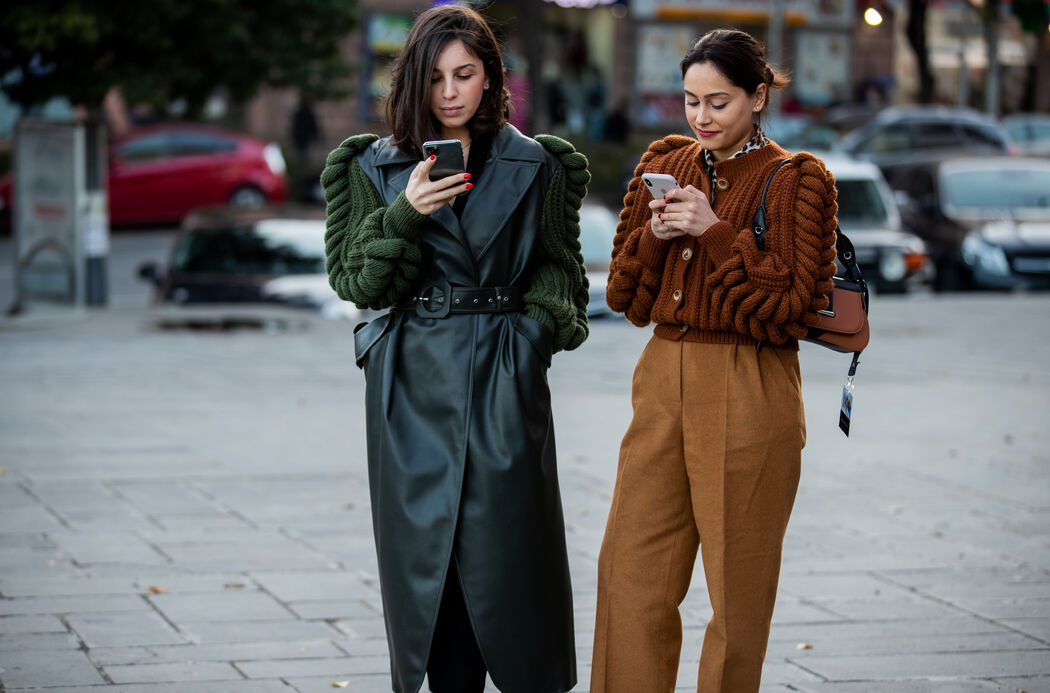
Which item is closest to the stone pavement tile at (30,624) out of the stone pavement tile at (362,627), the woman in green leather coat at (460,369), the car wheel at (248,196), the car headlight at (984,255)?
the stone pavement tile at (362,627)

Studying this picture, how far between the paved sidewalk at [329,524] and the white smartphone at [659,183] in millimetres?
1648

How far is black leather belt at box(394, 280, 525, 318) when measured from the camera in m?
3.61

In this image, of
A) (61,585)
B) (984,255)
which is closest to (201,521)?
(61,585)

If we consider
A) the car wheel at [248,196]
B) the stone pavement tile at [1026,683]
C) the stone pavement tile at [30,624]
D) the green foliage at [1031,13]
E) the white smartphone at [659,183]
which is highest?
the green foliage at [1031,13]

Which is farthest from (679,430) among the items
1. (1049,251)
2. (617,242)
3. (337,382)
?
(1049,251)

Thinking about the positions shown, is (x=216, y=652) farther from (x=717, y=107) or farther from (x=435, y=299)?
(x=717, y=107)

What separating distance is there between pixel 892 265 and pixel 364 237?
39.4 feet

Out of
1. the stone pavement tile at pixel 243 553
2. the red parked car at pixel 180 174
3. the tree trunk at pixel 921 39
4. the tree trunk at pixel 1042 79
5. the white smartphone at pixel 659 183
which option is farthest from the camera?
the tree trunk at pixel 1042 79

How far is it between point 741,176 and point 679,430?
616 millimetres

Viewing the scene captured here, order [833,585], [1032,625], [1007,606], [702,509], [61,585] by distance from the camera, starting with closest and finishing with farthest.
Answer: [702,509], [1032,625], [1007,606], [61,585], [833,585]

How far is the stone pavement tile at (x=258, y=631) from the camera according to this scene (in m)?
4.71

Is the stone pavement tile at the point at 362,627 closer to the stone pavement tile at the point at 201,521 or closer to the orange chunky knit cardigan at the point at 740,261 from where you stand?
the stone pavement tile at the point at 201,521

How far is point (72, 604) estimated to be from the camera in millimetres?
5020

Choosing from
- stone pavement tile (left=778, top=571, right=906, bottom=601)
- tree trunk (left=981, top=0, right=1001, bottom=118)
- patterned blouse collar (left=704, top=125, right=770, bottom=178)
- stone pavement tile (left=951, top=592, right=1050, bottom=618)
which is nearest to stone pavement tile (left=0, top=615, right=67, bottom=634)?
stone pavement tile (left=778, top=571, right=906, bottom=601)
